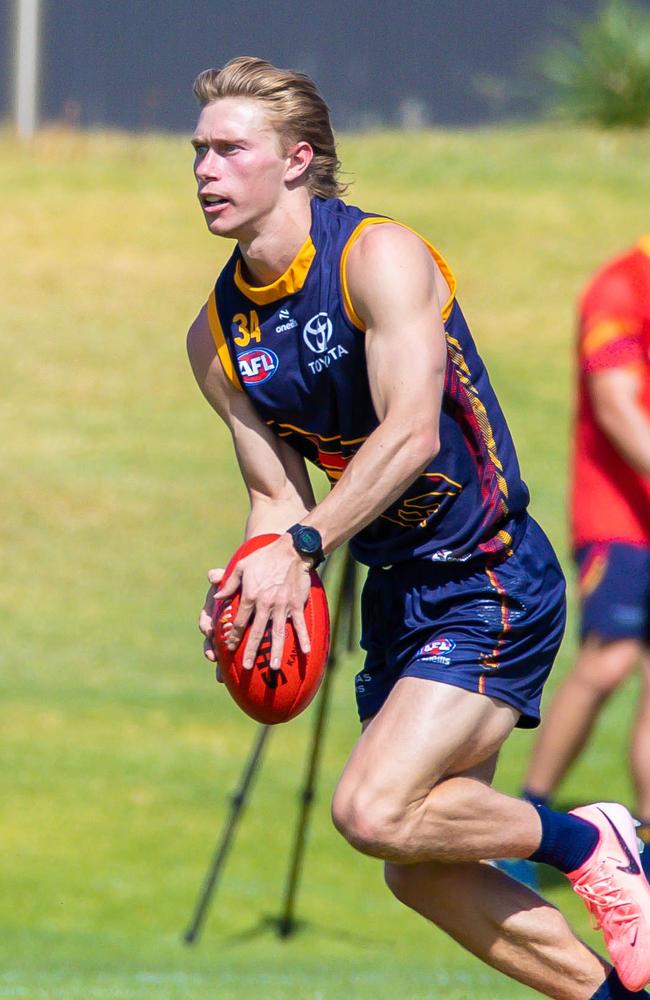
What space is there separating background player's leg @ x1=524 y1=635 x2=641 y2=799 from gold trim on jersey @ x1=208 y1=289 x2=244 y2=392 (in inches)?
129

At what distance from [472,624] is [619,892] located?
33.7 inches

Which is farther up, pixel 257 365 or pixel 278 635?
pixel 257 365

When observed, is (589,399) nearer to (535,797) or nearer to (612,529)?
(612,529)

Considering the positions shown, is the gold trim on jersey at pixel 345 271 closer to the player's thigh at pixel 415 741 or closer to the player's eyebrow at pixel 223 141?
the player's eyebrow at pixel 223 141

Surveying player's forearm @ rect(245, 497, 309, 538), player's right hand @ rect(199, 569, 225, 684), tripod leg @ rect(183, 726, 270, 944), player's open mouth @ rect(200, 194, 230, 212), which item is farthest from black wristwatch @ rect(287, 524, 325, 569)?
tripod leg @ rect(183, 726, 270, 944)

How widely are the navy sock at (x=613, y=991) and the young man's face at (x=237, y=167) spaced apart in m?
2.23

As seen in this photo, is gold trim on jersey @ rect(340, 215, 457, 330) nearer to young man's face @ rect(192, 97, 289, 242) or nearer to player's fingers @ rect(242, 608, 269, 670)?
young man's face @ rect(192, 97, 289, 242)

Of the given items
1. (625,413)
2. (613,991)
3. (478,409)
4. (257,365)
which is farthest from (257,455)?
(625,413)

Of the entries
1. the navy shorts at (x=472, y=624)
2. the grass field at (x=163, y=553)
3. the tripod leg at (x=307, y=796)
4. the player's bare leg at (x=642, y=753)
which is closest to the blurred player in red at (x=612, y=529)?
the player's bare leg at (x=642, y=753)

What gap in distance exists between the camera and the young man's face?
4605mm

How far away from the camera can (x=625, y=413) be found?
24.5 feet

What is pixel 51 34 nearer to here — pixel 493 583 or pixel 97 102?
pixel 97 102

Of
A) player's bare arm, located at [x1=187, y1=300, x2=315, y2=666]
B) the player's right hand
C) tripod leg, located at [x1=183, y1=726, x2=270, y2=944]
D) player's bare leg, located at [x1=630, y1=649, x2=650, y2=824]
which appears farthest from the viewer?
tripod leg, located at [x1=183, y1=726, x2=270, y2=944]

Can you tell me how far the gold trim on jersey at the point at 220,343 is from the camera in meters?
4.83
